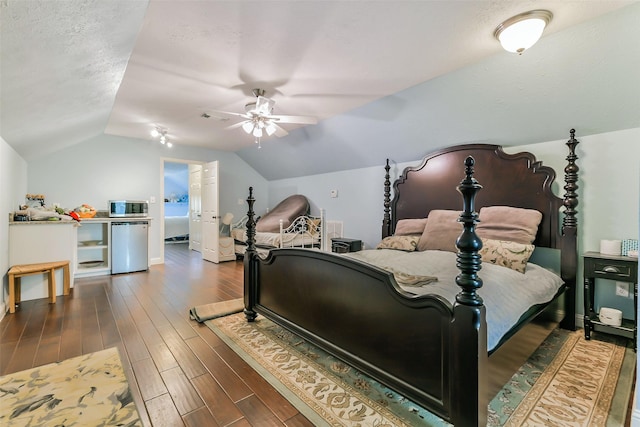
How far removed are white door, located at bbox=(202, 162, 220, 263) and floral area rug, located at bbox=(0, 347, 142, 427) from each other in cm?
360

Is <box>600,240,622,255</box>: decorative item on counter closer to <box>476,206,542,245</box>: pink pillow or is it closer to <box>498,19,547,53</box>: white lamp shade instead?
<box>476,206,542,245</box>: pink pillow

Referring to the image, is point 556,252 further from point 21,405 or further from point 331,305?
point 21,405

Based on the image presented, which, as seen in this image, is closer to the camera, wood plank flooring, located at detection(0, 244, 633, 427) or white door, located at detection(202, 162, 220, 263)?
wood plank flooring, located at detection(0, 244, 633, 427)

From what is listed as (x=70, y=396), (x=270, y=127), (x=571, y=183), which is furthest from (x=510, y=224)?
(x=70, y=396)

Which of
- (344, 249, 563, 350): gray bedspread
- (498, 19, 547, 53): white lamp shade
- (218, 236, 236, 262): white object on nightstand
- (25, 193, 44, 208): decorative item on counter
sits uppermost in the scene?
(498, 19, 547, 53): white lamp shade

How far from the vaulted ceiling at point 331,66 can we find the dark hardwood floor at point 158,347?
1.88 meters

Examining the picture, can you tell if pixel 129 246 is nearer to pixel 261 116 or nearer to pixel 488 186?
pixel 261 116

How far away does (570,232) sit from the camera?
2.63 metres

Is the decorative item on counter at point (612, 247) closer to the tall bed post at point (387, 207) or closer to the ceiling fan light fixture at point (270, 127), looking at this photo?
the tall bed post at point (387, 207)

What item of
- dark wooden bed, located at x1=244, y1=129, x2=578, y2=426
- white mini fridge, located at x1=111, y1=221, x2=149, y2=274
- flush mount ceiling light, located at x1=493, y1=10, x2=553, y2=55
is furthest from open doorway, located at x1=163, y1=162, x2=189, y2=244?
flush mount ceiling light, located at x1=493, y1=10, x2=553, y2=55

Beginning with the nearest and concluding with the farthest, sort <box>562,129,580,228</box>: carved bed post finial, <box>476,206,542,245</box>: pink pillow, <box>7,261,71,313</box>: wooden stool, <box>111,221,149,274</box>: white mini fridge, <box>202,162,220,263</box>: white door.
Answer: <box>562,129,580,228</box>: carved bed post finial → <box>476,206,542,245</box>: pink pillow → <box>7,261,71,313</box>: wooden stool → <box>111,221,149,274</box>: white mini fridge → <box>202,162,220,263</box>: white door

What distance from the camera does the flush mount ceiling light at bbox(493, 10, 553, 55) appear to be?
1.80 m

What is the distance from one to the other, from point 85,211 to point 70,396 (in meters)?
3.84

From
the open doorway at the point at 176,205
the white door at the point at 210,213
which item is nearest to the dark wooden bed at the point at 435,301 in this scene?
the white door at the point at 210,213
